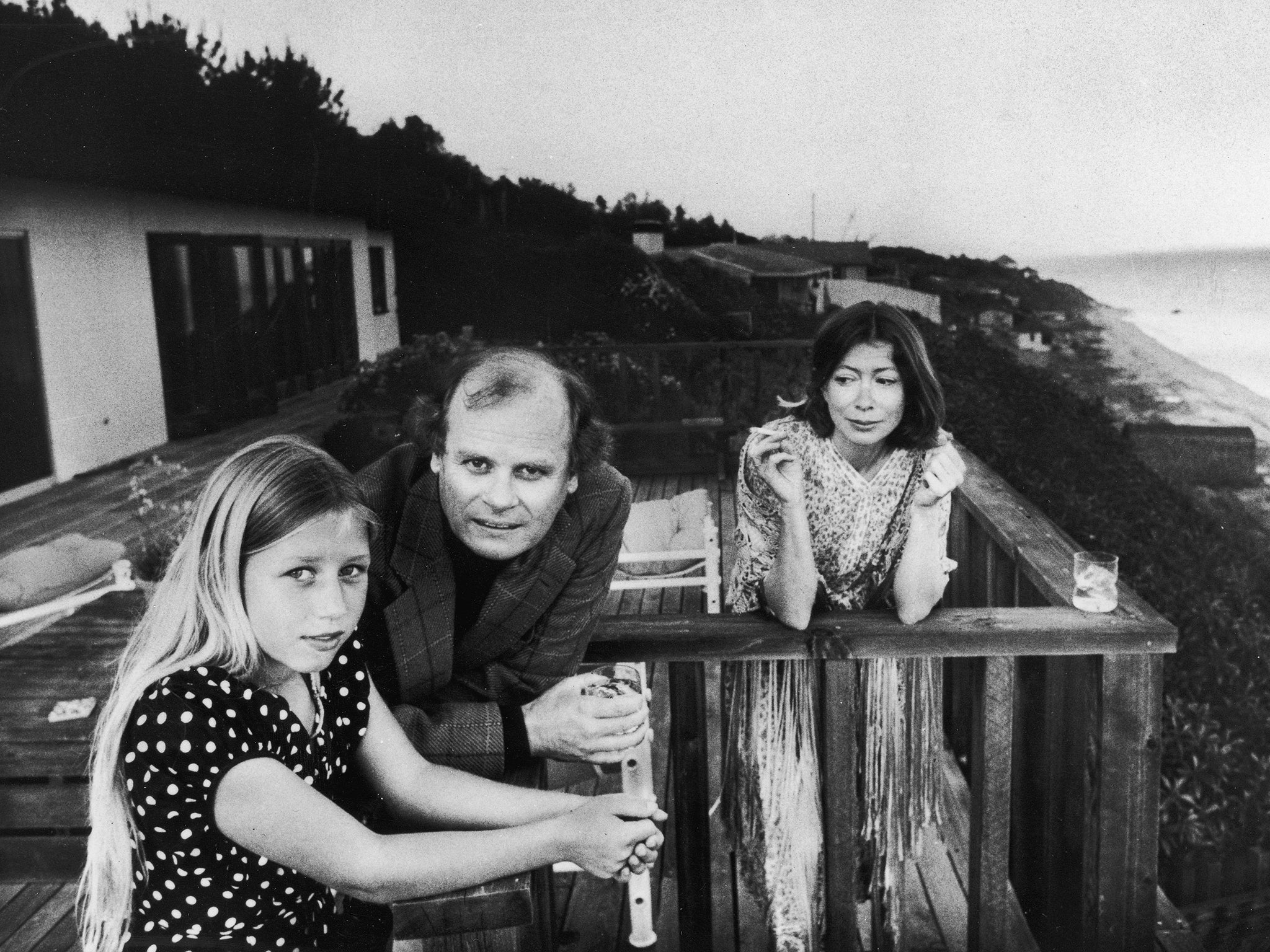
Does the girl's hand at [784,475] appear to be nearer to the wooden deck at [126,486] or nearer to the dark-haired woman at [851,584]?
the dark-haired woman at [851,584]

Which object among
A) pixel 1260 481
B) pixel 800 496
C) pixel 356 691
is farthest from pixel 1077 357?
pixel 356 691

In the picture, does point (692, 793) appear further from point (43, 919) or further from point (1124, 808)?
point (43, 919)

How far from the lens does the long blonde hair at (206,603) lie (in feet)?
3.45

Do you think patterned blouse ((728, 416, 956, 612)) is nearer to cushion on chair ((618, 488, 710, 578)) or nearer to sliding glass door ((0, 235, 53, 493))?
cushion on chair ((618, 488, 710, 578))

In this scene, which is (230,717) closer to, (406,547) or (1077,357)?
(406,547)

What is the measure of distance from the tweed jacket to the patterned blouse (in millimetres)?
351

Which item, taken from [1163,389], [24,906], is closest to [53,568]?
[24,906]

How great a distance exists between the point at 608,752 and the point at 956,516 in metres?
2.03

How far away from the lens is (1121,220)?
273 cm

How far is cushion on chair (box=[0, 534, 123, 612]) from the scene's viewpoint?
3.28 m

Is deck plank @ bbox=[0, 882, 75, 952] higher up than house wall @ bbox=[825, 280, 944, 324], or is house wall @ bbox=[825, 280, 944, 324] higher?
house wall @ bbox=[825, 280, 944, 324]

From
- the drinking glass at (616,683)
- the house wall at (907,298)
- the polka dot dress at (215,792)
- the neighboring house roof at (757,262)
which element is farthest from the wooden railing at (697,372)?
the polka dot dress at (215,792)

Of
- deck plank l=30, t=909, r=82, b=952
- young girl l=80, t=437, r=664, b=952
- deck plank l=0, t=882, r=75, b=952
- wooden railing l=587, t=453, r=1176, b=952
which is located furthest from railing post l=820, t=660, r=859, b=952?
deck plank l=0, t=882, r=75, b=952

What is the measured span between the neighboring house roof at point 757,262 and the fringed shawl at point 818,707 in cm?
159
